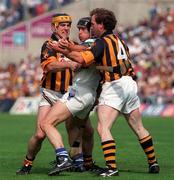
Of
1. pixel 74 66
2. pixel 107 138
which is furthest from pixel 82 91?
pixel 107 138

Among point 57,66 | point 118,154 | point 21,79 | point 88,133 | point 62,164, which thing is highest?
point 57,66

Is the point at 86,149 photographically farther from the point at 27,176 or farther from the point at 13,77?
the point at 13,77

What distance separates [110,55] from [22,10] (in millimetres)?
25950

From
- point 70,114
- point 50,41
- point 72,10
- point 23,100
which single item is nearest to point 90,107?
point 70,114

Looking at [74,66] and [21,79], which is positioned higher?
[74,66]

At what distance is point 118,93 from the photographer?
421 inches

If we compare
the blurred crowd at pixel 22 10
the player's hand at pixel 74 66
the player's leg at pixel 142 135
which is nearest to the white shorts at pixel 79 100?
the player's hand at pixel 74 66

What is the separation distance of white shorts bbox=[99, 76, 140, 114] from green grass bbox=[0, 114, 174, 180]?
3.17ft

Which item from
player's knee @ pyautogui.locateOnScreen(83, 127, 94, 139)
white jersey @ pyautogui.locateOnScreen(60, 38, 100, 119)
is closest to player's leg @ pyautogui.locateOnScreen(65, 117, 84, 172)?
player's knee @ pyautogui.locateOnScreen(83, 127, 94, 139)

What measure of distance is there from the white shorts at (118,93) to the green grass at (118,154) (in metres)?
0.97

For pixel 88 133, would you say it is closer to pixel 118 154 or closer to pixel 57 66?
pixel 57 66

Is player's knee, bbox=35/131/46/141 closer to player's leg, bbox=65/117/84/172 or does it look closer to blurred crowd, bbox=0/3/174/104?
player's leg, bbox=65/117/84/172

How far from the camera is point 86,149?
38.1ft

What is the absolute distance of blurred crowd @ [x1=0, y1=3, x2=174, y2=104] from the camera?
30203 millimetres
